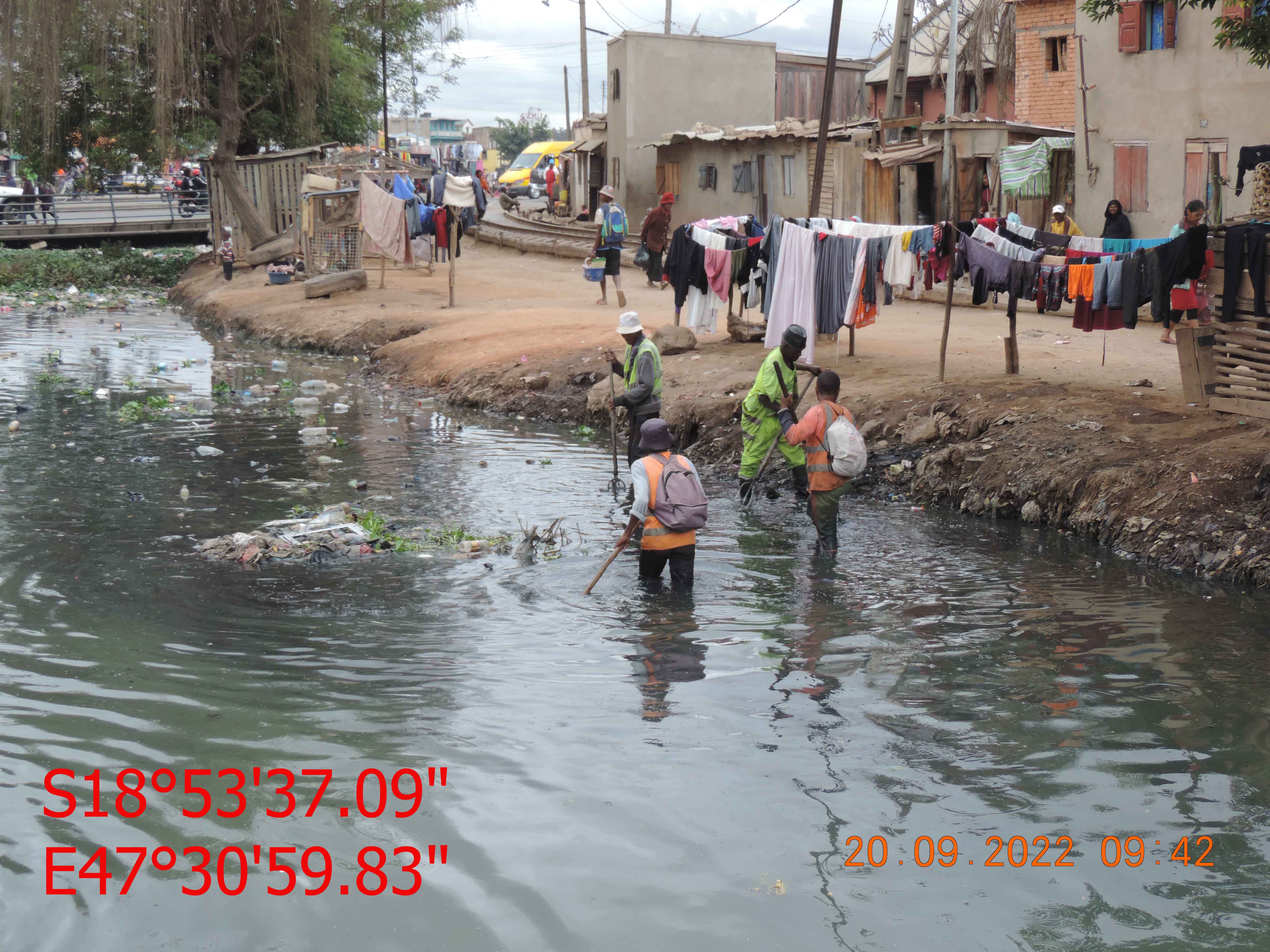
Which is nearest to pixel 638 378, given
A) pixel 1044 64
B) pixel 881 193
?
pixel 881 193

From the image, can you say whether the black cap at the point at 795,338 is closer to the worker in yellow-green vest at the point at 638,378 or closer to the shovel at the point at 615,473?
the worker in yellow-green vest at the point at 638,378

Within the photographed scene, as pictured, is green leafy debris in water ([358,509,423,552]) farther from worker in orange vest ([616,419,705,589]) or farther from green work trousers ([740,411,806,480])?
green work trousers ([740,411,806,480])

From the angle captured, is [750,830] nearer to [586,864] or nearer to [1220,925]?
[586,864]

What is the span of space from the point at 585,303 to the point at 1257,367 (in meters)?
12.9

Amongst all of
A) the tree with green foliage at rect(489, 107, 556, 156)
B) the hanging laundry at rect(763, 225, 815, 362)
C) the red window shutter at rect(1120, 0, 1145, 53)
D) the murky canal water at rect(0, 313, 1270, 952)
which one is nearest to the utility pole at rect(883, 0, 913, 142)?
the red window shutter at rect(1120, 0, 1145, 53)

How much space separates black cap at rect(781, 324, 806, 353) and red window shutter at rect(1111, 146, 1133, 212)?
1221cm

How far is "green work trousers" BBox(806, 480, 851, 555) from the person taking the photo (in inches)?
336

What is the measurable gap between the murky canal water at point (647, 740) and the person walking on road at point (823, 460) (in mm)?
295

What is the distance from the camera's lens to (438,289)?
75.9 feet

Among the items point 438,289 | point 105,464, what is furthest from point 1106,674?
point 438,289

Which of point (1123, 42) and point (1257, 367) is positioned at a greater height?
point (1123, 42)

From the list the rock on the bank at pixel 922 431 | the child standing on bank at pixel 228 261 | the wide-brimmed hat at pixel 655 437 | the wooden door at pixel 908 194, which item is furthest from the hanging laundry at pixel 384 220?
the wide-brimmed hat at pixel 655 437

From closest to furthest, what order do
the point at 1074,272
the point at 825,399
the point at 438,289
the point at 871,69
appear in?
the point at 825,399 → the point at 1074,272 → the point at 438,289 → the point at 871,69

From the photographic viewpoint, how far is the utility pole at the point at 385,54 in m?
29.0
